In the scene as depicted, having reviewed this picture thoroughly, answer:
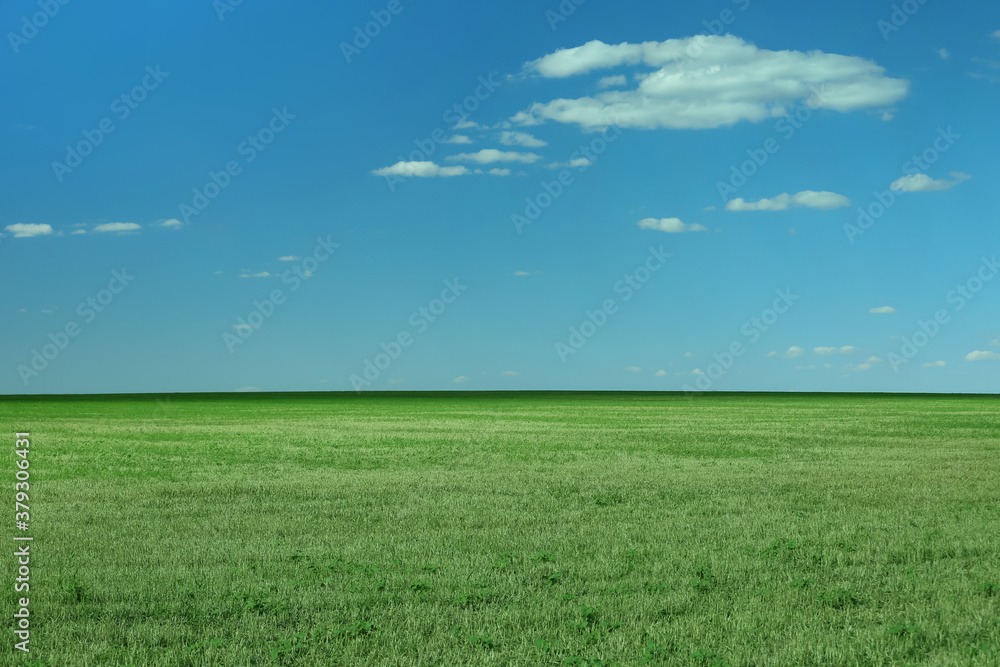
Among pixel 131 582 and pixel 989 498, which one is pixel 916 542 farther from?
pixel 131 582

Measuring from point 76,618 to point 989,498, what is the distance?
63.6 feet

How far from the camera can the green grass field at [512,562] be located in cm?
943

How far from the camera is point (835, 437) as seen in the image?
132 feet

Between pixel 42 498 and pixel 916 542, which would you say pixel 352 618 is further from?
pixel 42 498

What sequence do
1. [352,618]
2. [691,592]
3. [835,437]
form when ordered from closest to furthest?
[352,618] → [691,592] → [835,437]

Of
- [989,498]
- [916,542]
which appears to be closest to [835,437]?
[989,498]

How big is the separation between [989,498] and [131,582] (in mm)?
18597

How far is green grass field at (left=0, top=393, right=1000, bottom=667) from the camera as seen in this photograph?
9430 millimetres

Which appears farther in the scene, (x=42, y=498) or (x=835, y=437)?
(x=835, y=437)

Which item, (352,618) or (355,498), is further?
(355,498)

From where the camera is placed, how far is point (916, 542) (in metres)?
14.8

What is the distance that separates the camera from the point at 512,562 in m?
13.1

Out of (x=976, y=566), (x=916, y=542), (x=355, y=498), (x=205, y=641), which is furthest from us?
(x=355, y=498)

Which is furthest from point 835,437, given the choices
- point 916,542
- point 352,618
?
point 352,618
